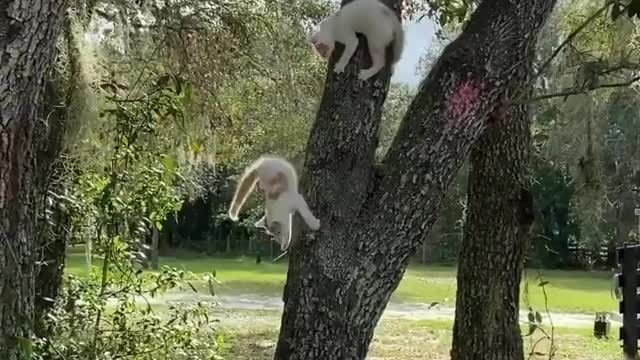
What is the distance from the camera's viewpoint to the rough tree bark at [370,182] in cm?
141

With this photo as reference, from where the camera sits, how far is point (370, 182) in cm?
146

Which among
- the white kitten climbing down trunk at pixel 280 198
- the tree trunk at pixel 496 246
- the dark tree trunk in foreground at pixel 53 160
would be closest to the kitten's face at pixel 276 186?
the white kitten climbing down trunk at pixel 280 198

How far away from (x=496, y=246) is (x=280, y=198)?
4.55 feet

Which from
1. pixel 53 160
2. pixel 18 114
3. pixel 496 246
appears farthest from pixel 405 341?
pixel 18 114

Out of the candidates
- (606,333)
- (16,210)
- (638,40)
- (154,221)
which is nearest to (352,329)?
(16,210)

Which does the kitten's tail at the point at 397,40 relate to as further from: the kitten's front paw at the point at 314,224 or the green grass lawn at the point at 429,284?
the green grass lawn at the point at 429,284

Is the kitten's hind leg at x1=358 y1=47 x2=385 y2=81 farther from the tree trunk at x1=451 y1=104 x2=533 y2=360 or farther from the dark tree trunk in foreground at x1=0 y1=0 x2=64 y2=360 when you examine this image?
the tree trunk at x1=451 y1=104 x2=533 y2=360

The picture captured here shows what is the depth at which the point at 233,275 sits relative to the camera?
11.4m

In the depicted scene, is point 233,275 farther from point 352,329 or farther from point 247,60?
point 352,329

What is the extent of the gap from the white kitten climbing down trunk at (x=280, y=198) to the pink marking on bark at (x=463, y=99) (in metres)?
0.29

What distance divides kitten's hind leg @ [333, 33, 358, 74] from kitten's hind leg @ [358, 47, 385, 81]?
0.10 ft

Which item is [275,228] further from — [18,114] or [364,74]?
[18,114]

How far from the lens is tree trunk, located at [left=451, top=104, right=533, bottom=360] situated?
8.89 ft

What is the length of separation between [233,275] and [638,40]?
27.8 ft
